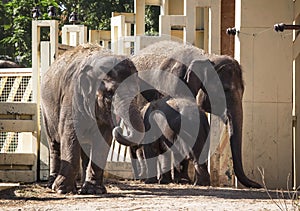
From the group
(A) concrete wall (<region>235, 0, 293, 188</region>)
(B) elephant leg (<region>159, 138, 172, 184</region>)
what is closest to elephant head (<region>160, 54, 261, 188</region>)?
(A) concrete wall (<region>235, 0, 293, 188</region>)

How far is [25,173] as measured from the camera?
1778 centimetres

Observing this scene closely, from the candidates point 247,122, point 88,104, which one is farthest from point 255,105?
point 88,104

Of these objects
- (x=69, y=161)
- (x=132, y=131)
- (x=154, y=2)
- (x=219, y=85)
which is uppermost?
(x=154, y=2)

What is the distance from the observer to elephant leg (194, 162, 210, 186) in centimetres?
1730

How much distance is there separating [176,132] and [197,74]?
1.00 metres

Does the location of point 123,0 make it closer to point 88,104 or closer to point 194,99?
point 194,99

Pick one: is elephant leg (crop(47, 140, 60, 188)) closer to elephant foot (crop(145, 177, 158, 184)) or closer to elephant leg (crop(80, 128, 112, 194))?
elephant leg (crop(80, 128, 112, 194))

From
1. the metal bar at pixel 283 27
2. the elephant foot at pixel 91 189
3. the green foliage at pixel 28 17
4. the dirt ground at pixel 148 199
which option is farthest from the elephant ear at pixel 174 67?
the green foliage at pixel 28 17

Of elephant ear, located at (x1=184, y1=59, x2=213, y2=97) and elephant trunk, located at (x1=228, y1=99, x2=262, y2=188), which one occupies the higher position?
elephant ear, located at (x1=184, y1=59, x2=213, y2=97)

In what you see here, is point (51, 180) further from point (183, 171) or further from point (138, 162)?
point (183, 171)

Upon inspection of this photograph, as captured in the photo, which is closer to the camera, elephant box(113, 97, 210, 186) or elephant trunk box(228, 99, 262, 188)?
elephant trunk box(228, 99, 262, 188)

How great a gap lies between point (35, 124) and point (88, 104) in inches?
125

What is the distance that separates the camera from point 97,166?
15375mm

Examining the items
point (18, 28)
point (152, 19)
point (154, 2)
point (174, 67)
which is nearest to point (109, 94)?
point (174, 67)
